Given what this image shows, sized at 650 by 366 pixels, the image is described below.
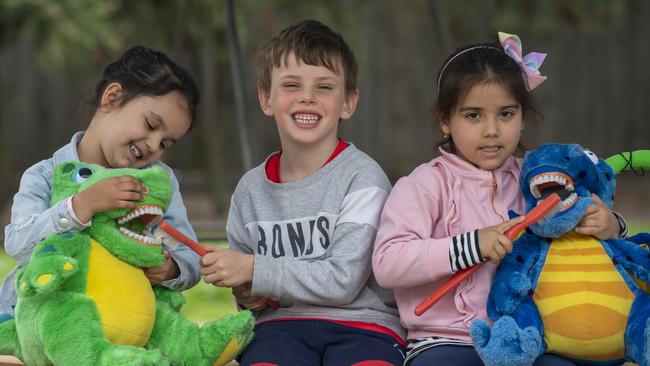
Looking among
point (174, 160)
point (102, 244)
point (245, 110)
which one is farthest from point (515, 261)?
point (174, 160)

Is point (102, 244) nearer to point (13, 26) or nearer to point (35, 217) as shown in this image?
point (35, 217)

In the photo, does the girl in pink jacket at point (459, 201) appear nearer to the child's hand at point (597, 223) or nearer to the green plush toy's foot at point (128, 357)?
the child's hand at point (597, 223)

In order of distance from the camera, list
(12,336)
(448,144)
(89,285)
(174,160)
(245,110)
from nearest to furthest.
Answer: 1. (89,285)
2. (12,336)
3. (448,144)
4. (245,110)
5. (174,160)

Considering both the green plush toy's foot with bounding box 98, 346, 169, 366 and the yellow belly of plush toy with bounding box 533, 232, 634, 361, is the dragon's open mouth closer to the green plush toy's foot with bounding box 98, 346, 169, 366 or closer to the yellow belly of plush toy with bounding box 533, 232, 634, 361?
the yellow belly of plush toy with bounding box 533, 232, 634, 361

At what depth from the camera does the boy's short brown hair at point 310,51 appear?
7.27 ft

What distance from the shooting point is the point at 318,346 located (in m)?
2.07

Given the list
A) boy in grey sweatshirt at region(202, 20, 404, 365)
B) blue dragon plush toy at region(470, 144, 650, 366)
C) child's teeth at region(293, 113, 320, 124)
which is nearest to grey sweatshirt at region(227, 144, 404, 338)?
boy in grey sweatshirt at region(202, 20, 404, 365)

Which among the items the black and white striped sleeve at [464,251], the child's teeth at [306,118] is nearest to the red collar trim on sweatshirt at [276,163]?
the child's teeth at [306,118]

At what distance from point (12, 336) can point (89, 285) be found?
0.30 metres

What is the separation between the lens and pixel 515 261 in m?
1.94

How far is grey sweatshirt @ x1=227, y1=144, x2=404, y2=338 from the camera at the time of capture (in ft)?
6.74

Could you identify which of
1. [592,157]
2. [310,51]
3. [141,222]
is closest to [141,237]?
[141,222]

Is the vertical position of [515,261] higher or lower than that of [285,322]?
higher

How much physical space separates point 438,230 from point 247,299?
493 millimetres
